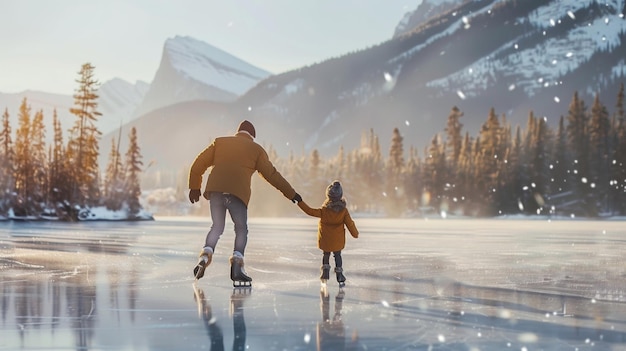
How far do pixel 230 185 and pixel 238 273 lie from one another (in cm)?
114

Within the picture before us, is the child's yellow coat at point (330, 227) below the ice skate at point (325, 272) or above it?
above

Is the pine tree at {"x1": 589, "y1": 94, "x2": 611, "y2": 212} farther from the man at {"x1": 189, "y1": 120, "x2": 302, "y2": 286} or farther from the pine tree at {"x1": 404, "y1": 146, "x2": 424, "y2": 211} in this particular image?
the man at {"x1": 189, "y1": 120, "x2": 302, "y2": 286}

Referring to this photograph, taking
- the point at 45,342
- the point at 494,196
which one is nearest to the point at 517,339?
the point at 45,342

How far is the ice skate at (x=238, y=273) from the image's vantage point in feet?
31.3

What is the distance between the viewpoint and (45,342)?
555cm

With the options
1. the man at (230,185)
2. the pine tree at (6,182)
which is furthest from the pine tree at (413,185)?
the man at (230,185)

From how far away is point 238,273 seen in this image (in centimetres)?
954

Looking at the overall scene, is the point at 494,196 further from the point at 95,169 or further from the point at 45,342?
the point at 45,342

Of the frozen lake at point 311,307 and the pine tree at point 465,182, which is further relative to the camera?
the pine tree at point 465,182

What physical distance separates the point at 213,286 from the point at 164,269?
111 inches

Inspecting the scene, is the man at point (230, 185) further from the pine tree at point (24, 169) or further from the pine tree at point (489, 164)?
the pine tree at point (489, 164)

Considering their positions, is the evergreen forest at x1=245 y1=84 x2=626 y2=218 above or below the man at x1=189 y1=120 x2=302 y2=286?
above

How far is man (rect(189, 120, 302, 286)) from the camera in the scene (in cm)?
976

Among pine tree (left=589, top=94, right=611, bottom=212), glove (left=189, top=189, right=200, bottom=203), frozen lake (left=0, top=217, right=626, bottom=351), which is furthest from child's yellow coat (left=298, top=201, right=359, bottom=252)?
pine tree (left=589, top=94, right=611, bottom=212)
